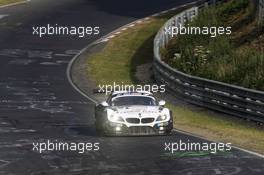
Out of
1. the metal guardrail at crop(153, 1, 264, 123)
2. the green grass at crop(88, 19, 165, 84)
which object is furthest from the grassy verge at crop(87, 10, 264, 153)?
the metal guardrail at crop(153, 1, 264, 123)

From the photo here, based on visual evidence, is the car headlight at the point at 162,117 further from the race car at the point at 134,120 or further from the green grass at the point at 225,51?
the green grass at the point at 225,51

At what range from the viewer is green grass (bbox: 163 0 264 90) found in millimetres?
30781

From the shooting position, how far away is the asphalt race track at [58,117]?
55.3 ft

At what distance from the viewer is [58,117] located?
2614 cm

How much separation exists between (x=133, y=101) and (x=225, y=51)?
13.2 meters

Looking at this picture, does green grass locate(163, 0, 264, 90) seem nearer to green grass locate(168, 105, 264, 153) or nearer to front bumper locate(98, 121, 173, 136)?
green grass locate(168, 105, 264, 153)

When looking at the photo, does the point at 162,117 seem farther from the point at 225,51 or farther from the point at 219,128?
the point at 225,51

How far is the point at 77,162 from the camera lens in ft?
57.0

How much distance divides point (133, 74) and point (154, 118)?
18.0m

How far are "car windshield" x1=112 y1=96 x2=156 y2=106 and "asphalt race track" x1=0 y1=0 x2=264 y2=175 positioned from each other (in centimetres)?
124

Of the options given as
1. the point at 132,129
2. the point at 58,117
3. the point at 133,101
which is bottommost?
the point at 58,117

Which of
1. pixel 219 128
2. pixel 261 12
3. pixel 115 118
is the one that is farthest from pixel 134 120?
pixel 261 12

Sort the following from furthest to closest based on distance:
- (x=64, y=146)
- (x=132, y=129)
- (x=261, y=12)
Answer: (x=261, y=12) < (x=132, y=129) < (x=64, y=146)

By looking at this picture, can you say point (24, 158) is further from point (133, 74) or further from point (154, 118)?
point (133, 74)
